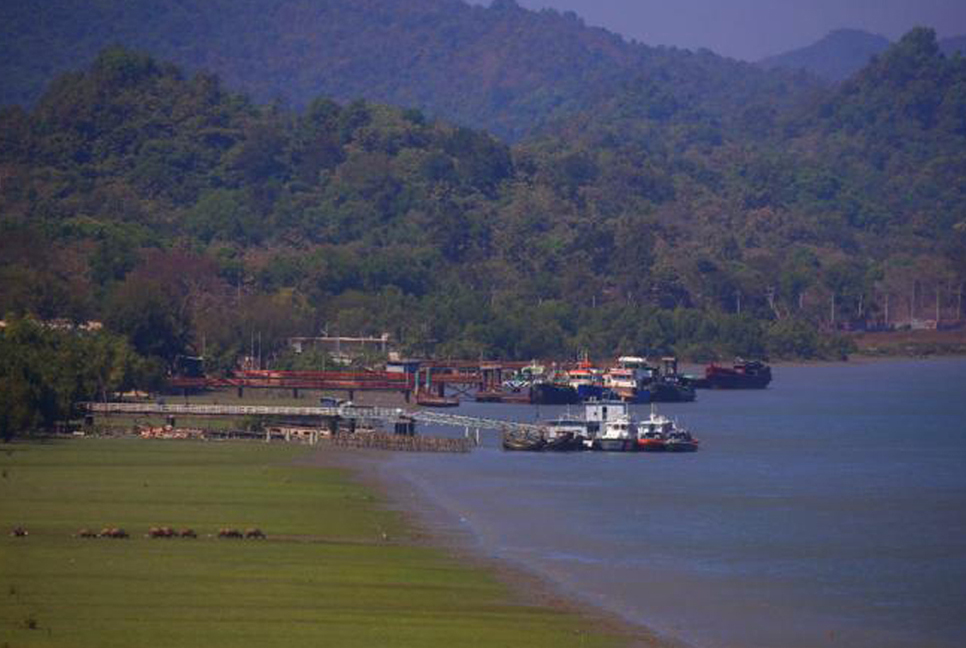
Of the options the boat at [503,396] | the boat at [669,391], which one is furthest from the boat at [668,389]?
the boat at [503,396]

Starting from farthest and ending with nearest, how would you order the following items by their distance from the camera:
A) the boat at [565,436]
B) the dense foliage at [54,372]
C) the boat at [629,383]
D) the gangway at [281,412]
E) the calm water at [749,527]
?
the boat at [629,383] → the gangway at [281,412] → the boat at [565,436] → the dense foliage at [54,372] → the calm water at [749,527]

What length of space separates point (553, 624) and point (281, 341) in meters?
121

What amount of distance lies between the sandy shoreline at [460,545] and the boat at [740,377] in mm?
85767

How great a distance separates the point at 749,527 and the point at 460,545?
38.3ft

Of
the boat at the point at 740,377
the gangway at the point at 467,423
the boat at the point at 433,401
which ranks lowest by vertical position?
the gangway at the point at 467,423

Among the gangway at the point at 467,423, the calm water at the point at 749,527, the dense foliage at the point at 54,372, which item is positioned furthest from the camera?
the gangway at the point at 467,423

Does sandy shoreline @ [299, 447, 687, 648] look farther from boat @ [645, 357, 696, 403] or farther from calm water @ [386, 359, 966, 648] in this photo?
boat @ [645, 357, 696, 403]

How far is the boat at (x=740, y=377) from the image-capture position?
173875 millimetres

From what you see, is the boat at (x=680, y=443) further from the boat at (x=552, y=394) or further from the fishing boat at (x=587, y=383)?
the boat at (x=552, y=394)

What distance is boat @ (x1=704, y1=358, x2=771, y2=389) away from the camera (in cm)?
17388

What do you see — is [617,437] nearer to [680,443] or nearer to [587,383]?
[680,443]

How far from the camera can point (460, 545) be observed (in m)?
59.8

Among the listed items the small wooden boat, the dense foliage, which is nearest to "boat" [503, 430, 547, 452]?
the small wooden boat

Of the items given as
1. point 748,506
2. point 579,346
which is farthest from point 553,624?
point 579,346
